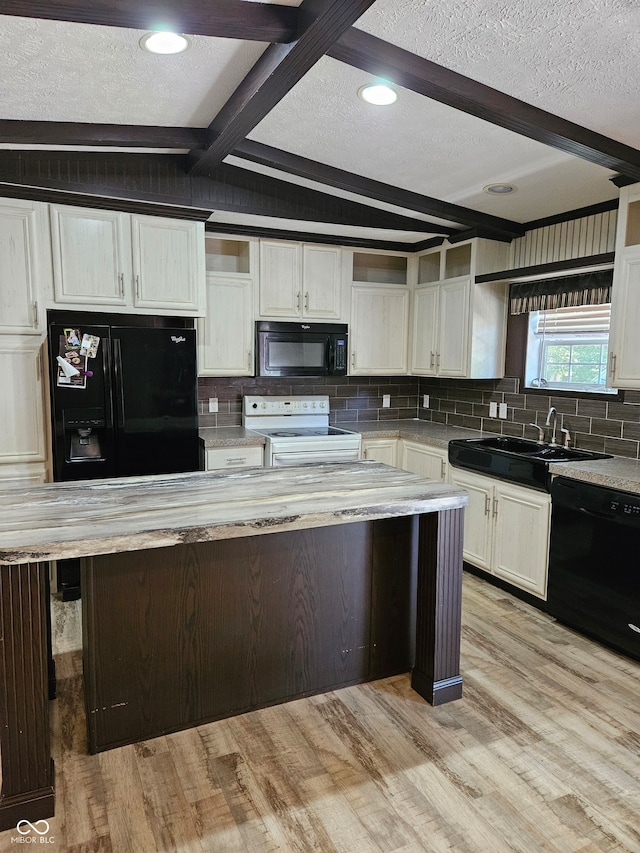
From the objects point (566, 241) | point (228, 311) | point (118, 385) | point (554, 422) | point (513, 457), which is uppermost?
point (566, 241)

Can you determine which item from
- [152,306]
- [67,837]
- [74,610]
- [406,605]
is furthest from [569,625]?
[152,306]

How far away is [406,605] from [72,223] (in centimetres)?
283

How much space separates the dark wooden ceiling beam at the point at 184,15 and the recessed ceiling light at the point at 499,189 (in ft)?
5.83

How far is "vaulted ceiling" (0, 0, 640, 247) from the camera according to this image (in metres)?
1.81

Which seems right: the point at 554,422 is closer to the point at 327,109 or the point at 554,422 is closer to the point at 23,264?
the point at 327,109

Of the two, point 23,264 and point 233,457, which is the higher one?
point 23,264

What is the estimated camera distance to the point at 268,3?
1.81 meters

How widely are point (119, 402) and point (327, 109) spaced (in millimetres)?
1993

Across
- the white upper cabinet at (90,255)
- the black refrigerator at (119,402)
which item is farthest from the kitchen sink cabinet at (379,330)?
the white upper cabinet at (90,255)

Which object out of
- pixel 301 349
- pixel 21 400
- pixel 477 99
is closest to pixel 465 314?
pixel 301 349

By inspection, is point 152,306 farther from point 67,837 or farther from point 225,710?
point 67,837

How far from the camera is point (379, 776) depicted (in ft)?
6.52

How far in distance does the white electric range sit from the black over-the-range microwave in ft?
1.09
